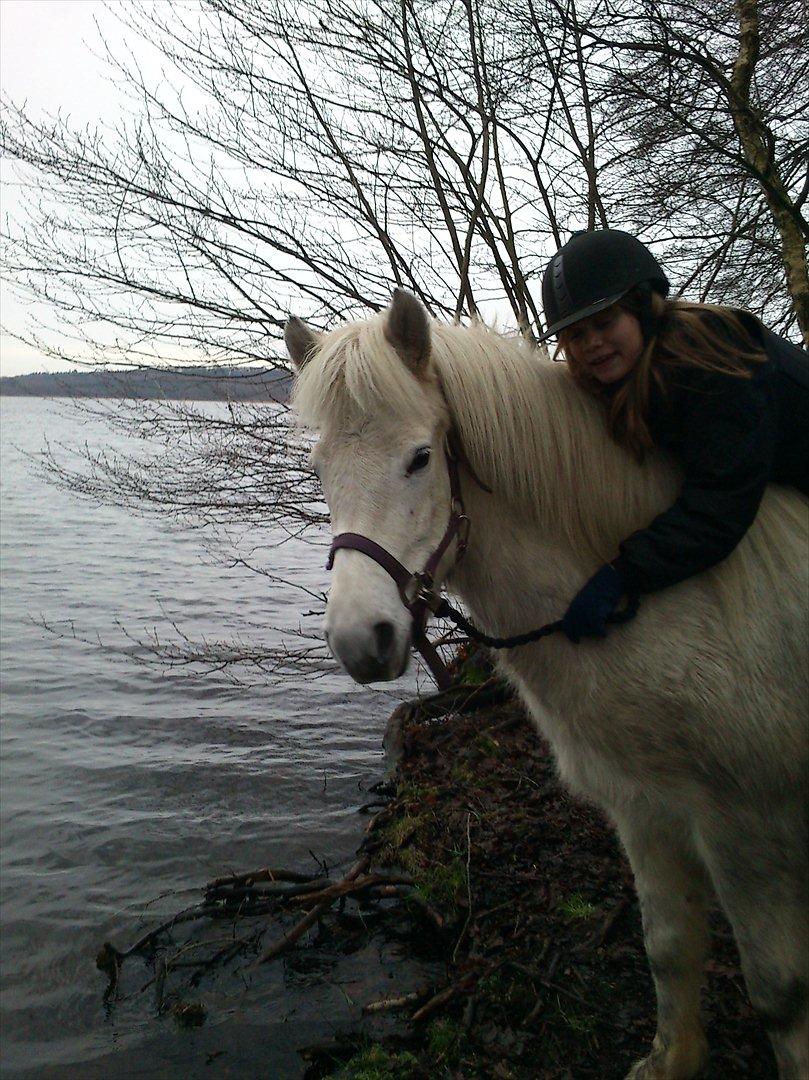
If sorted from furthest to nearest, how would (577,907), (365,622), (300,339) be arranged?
1. (577,907)
2. (300,339)
3. (365,622)

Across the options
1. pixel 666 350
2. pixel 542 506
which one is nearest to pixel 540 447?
pixel 542 506

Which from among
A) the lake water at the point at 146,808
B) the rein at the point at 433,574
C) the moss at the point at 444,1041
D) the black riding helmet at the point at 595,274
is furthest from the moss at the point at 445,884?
the black riding helmet at the point at 595,274

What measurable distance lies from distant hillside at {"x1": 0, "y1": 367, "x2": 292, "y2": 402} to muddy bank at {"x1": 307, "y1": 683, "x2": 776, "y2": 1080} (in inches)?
162

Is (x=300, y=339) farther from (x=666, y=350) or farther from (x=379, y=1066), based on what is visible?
(x=379, y=1066)

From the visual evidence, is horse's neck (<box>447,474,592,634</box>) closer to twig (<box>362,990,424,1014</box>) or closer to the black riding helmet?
the black riding helmet

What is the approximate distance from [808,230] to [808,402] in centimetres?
505

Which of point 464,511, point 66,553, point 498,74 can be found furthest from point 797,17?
point 66,553

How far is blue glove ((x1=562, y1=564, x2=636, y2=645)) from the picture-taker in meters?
2.46

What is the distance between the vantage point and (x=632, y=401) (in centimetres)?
258

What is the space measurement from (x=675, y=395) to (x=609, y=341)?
29 cm

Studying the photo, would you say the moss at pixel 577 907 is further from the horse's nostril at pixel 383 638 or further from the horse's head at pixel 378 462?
the horse's nostril at pixel 383 638

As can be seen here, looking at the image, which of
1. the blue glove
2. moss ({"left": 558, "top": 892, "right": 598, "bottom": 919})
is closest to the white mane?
the blue glove

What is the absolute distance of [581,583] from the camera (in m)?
2.63

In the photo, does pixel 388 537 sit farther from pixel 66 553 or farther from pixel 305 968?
pixel 66 553
